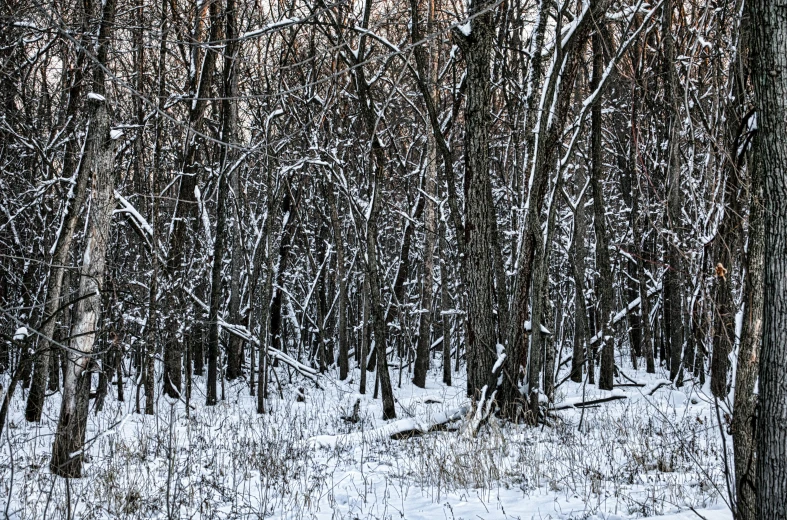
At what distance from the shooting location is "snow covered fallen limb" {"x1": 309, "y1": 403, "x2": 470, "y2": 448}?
737 cm

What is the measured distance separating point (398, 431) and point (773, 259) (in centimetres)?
548

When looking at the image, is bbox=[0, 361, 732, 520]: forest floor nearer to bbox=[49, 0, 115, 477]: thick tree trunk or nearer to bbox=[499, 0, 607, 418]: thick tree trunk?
bbox=[49, 0, 115, 477]: thick tree trunk

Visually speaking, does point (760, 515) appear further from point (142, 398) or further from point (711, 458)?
point (142, 398)

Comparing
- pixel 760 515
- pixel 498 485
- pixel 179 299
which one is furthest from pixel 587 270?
pixel 760 515

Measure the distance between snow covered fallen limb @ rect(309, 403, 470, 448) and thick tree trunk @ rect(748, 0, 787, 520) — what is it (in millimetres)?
4703

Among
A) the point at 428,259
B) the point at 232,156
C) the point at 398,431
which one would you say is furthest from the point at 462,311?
the point at 232,156

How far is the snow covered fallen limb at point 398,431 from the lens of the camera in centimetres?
737

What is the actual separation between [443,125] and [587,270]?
34.1ft

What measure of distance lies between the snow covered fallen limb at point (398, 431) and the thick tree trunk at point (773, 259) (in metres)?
4.70

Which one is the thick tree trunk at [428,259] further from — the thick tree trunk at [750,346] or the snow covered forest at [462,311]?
the thick tree trunk at [750,346]

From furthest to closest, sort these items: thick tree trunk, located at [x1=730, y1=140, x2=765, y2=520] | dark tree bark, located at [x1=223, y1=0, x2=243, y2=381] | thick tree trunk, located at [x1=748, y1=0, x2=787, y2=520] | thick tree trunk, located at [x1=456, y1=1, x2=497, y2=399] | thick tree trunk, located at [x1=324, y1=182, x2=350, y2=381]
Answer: thick tree trunk, located at [x1=324, y1=182, x2=350, y2=381] → dark tree bark, located at [x1=223, y1=0, x2=243, y2=381] → thick tree trunk, located at [x1=456, y1=1, x2=497, y2=399] → thick tree trunk, located at [x1=730, y1=140, x2=765, y2=520] → thick tree trunk, located at [x1=748, y1=0, x2=787, y2=520]

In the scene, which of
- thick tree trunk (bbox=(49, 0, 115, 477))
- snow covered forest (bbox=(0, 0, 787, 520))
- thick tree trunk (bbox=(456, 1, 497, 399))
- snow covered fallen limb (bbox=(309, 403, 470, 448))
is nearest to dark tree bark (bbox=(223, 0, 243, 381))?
snow covered forest (bbox=(0, 0, 787, 520))

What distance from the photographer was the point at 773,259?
2807mm

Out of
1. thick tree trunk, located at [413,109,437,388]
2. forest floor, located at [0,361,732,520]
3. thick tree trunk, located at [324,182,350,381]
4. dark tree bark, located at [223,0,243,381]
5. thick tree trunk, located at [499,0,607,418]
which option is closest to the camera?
forest floor, located at [0,361,732,520]
